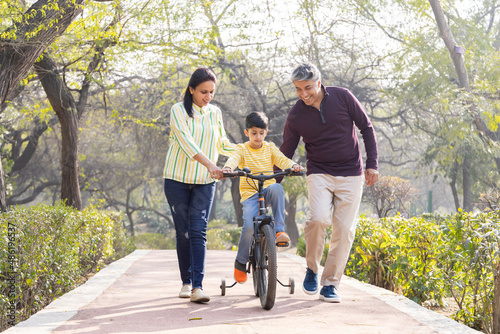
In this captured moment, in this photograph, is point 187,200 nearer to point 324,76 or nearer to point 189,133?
point 189,133

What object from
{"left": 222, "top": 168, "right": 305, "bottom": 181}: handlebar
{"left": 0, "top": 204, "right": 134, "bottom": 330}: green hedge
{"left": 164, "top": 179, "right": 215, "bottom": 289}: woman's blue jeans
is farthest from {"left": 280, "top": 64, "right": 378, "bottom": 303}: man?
{"left": 0, "top": 204, "right": 134, "bottom": 330}: green hedge

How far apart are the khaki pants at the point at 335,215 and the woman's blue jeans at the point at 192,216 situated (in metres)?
0.90

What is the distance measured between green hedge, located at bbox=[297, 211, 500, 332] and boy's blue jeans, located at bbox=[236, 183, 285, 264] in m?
1.55

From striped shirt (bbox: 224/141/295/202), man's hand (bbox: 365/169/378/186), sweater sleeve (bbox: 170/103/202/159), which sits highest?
sweater sleeve (bbox: 170/103/202/159)

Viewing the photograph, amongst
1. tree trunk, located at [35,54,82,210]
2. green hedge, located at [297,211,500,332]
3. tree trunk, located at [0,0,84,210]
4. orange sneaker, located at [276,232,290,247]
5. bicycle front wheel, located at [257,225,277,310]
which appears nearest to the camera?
bicycle front wheel, located at [257,225,277,310]

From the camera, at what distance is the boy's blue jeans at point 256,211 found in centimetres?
523

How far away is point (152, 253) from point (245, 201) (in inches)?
273

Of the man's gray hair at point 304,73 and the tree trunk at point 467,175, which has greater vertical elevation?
the man's gray hair at point 304,73

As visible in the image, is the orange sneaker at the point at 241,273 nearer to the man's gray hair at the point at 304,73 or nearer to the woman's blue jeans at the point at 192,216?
the woman's blue jeans at the point at 192,216

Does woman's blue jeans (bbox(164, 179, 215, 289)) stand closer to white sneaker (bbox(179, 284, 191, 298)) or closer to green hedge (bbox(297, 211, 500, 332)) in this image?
white sneaker (bbox(179, 284, 191, 298))

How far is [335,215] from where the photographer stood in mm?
5355

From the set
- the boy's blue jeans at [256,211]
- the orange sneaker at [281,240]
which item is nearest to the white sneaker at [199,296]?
the boy's blue jeans at [256,211]

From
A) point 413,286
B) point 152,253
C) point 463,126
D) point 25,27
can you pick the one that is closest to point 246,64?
point 463,126

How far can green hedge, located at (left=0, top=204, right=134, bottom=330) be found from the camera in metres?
5.68
